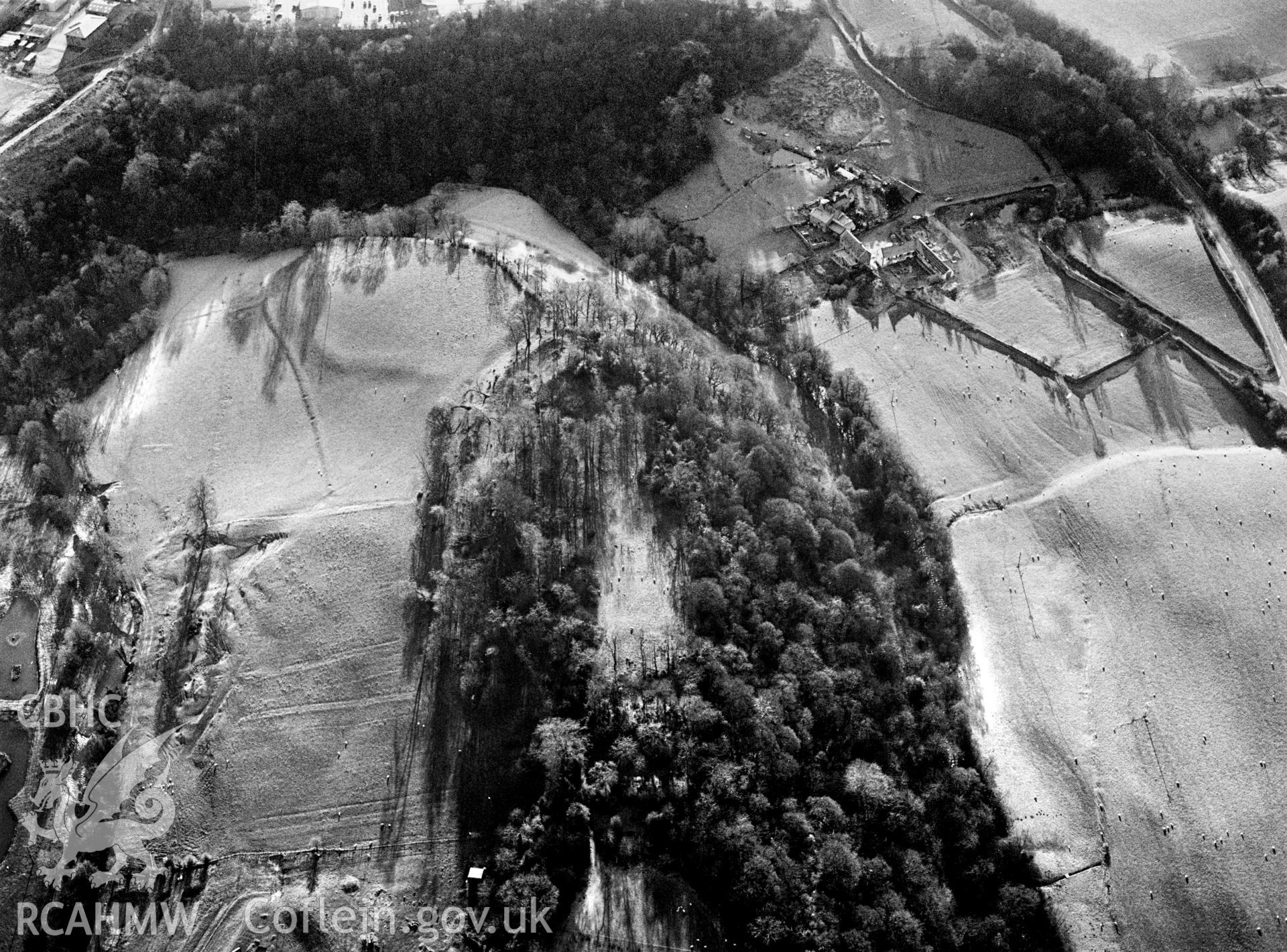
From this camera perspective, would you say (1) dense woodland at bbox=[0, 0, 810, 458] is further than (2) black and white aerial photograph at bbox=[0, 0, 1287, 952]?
Yes

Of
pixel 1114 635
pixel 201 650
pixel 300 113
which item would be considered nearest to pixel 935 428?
pixel 1114 635

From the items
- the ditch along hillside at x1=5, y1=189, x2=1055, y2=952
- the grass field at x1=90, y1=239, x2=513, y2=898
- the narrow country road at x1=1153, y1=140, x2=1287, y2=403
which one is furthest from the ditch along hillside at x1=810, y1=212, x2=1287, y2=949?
the grass field at x1=90, y1=239, x2=513, y2=898

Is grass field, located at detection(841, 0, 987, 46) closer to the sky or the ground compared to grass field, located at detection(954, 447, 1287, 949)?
closer to the sky

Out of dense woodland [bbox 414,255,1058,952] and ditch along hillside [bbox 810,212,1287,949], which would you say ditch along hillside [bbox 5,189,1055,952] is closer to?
dense woodland [bbox 414,255,1058,952]

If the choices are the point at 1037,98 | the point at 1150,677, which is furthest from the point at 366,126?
the point at 1150,677

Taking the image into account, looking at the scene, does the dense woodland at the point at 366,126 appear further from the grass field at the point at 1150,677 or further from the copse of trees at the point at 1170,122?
the grass field at the point at 1150,677

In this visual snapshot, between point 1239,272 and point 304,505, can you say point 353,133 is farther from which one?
point 1239,272

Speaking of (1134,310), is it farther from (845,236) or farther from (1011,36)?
(1011,36)
